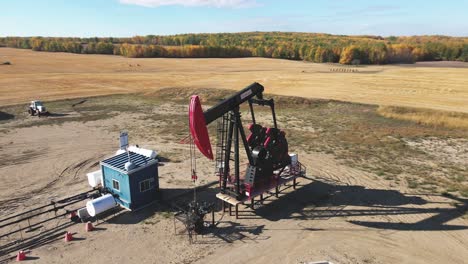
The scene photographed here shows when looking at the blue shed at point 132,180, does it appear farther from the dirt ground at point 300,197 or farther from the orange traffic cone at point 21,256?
the orange traffic cone at point 21,256

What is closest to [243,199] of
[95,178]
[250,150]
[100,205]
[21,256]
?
[250,150]

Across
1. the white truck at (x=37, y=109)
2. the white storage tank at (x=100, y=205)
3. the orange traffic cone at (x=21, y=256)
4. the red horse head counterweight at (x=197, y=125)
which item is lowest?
the orange traffic cone at (x=21, y=256)

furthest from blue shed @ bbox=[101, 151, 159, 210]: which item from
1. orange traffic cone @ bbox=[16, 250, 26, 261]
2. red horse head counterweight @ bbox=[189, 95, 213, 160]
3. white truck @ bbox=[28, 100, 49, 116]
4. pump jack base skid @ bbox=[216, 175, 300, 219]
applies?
white truck @ bbox=[28, 100, 49, 116]

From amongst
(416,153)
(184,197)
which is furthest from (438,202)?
(184,197)

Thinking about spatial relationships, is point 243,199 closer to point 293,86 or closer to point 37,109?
point 37,109

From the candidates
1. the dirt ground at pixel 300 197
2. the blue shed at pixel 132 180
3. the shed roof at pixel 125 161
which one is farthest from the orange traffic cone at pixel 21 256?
Answer: the shed roof at pixel 125 161

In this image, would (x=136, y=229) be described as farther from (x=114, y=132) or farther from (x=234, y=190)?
(x=114, y=132)
